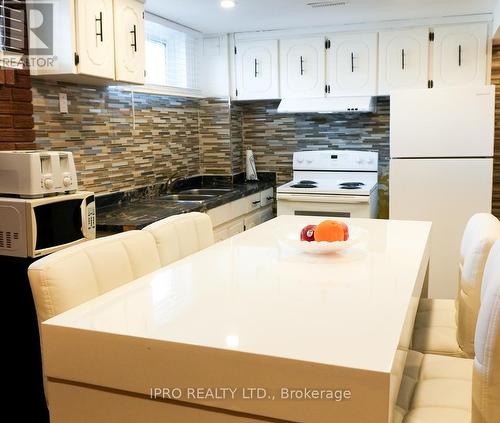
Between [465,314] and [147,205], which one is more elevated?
[147,205]

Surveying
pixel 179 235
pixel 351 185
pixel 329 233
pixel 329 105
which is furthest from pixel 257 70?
pixel 329 233

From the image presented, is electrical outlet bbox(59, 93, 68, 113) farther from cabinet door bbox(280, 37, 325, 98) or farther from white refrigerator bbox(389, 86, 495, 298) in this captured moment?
white refrigerator bbox(389, 86, 495, 298)

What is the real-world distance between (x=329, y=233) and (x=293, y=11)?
2.34 metres

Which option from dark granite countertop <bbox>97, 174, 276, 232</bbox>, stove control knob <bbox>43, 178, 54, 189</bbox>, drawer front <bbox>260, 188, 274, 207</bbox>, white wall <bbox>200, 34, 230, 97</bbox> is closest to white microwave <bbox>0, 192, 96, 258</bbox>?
stove control knob <bbox>43, 178, 54, 189</bbox>

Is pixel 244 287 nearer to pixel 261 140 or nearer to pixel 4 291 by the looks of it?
pixel 4 291

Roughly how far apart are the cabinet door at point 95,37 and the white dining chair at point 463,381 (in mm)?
2054

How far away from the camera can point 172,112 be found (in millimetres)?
4289

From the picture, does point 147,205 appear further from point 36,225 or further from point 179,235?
point 179,235

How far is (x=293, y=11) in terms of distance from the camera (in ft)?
12.2

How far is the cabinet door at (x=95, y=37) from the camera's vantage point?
264 centimetres

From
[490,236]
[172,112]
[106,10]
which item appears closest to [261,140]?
[172,112]

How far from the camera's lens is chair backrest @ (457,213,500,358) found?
1732 millimetres

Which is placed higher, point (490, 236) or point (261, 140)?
point (261, 140)

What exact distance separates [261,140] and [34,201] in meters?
2.89
